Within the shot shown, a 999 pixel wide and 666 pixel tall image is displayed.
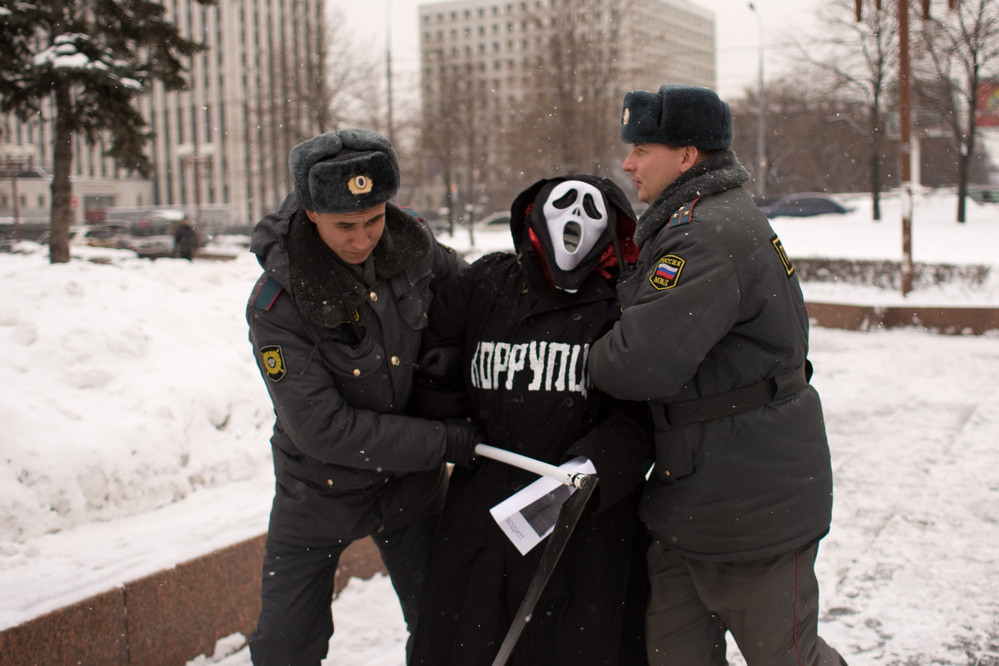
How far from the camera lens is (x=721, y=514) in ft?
6.86

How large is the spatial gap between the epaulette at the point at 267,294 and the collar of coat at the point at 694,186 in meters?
1.01

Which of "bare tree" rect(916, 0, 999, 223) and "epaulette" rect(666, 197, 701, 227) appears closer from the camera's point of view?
"epaulette" rect(666, 197, 701, 227)

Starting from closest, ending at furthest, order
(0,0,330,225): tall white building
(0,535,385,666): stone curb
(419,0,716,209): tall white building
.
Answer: (0,535,385,666): stone curb → (419,0,716,209): tall white building → (0,0,330,225): tall white building

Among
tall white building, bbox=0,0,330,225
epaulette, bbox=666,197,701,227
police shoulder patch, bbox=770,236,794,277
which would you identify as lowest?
police shoulder patch, bbox=770,236,794,277

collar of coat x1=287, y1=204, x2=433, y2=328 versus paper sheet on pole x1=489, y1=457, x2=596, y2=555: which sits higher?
collar of coat x1=287, y1=204, x2=433, y2=328

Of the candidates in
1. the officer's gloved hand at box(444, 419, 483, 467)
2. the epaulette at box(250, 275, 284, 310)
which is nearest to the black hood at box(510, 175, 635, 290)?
the officer's gloved hand at box(444, 419, 483, 467)

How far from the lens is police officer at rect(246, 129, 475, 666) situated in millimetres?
2240

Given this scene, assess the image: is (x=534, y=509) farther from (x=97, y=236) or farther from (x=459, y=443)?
(x=97, y=236)

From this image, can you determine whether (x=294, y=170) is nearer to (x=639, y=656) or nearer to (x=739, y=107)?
(x=639, y=656)

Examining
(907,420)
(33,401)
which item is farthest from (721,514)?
(907,420)

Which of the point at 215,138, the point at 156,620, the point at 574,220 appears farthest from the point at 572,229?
the point at 215,138

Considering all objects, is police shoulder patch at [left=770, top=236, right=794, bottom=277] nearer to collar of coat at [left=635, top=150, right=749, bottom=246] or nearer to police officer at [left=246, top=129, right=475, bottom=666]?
collar of coat at [left=635, top=150, right=749, bottom=246]

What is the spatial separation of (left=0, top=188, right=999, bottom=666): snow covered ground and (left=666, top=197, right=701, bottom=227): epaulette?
6.89 ft

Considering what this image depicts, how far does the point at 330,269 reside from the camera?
2.33 metres
